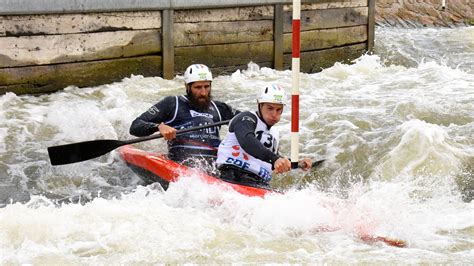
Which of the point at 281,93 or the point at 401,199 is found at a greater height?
the point at 281,93

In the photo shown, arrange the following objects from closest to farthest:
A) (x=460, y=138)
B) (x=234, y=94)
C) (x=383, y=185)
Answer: (x=383, y=185) < (x=460, y=138) < (x=234, y=94)

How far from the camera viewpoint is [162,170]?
7.12 meters

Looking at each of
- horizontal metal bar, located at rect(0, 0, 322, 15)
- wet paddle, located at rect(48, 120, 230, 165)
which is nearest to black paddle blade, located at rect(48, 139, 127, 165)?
wet paddle, located at rect(48, 120, 230, 165)

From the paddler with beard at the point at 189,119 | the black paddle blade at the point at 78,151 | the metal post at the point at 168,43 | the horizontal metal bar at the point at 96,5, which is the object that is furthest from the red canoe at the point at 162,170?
the metal post at the point at 168,43

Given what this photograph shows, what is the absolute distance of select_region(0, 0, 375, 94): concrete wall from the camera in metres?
9.12

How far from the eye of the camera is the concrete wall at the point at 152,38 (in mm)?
9125

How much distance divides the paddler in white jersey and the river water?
11.6 inches

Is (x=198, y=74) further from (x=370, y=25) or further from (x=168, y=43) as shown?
(x=370, y=25)

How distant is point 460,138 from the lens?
854 centimetres

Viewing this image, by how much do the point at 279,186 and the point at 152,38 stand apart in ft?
10.6

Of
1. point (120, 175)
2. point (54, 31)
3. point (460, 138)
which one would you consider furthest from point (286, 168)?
point (54, 31)

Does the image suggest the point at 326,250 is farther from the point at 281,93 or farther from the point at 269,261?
the point at 281,93

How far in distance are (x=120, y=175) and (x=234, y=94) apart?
3.01m

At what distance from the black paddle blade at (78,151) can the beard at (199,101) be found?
26.0 inches
